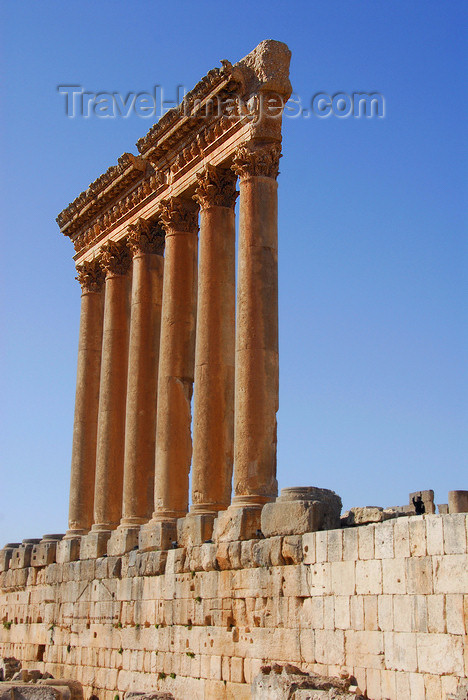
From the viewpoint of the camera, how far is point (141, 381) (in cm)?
2666

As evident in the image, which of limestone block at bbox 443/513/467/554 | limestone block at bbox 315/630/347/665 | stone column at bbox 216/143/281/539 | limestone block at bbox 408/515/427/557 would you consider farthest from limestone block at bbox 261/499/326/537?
limestone block at bbox 443/513/467/554

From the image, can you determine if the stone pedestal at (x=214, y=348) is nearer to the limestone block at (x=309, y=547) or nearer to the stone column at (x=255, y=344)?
the stone column at (x=255, y=344)

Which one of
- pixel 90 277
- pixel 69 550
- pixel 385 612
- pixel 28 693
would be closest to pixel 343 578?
pixel 385 612

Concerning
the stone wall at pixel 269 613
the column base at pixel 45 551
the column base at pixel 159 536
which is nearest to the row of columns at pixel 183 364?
the column base at pixel 159 536

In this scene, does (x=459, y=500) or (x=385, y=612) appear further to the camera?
(x=459, y=500)

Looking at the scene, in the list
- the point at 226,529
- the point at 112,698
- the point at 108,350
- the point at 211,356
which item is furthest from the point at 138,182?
the point at 112,698

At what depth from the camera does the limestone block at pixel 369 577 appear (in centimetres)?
1598

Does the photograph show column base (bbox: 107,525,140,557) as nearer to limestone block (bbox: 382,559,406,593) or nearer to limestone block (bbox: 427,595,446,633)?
limestone block (bbox: 382,559,406,593)

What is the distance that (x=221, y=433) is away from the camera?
2250 centimetres

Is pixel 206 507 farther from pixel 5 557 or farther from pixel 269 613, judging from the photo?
pixel 5 557

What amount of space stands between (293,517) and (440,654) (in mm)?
4695

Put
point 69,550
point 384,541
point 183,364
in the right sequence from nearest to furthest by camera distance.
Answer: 1. point 384,541
2. point 183,364
3. point 69,550

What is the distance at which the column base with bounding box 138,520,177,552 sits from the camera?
2305 cm

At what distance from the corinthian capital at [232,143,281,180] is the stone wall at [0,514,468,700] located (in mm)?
8352
